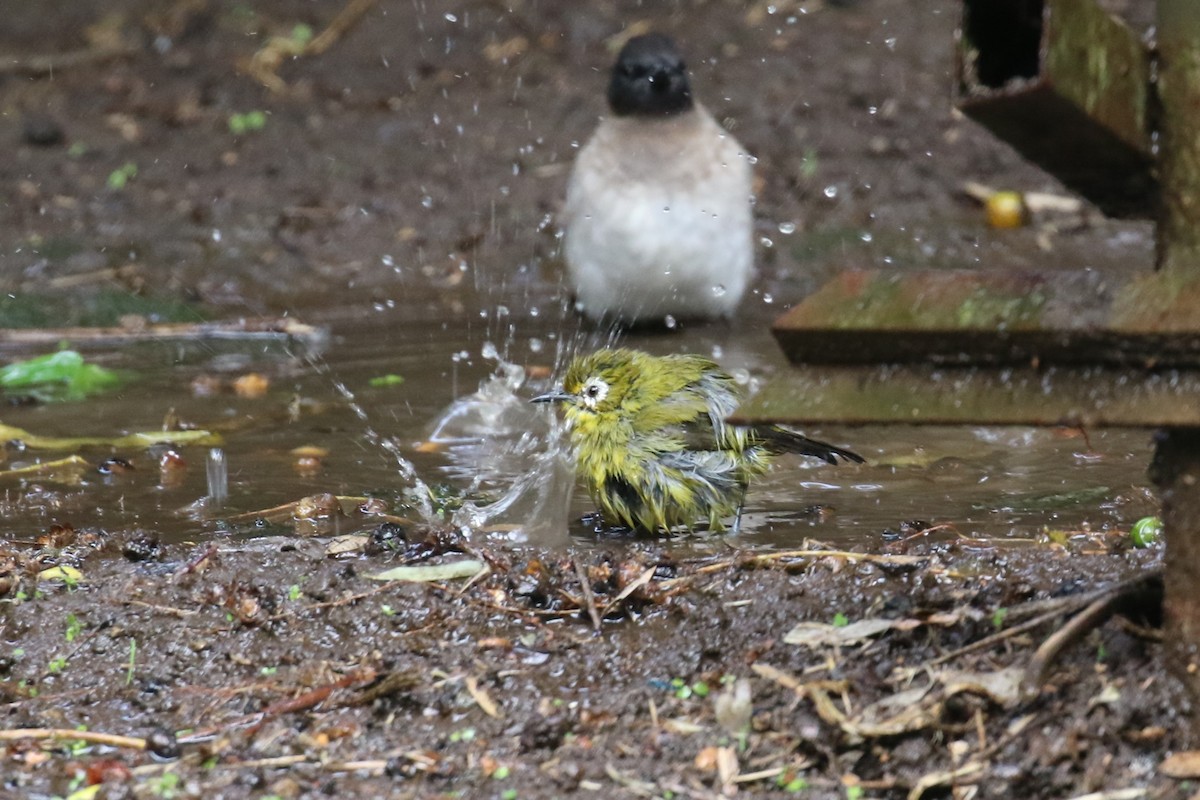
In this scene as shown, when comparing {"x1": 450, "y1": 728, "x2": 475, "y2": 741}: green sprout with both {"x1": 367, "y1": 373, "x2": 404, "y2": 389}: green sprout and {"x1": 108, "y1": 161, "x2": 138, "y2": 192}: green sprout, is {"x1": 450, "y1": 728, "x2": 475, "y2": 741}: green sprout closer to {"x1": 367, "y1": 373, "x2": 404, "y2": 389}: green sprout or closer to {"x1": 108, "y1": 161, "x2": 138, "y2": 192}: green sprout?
{"x1": 367, "y1": 373, "x2": 404, "y2": 389}: green sprout

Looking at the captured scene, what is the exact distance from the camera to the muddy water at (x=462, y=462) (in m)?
4.73

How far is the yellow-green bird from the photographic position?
466cm

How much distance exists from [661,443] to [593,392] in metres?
0.34

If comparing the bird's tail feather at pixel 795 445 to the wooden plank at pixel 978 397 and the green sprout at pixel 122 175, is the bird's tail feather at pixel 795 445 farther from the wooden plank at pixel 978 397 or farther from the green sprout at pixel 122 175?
the green sprout at pixel 122 175

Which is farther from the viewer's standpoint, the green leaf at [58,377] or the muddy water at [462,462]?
the green leaf at [58,377]

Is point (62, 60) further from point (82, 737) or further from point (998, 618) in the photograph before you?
point (998, 618)

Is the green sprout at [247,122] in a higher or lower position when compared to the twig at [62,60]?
lower

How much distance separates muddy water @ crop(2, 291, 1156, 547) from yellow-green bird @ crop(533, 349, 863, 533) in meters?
0.16

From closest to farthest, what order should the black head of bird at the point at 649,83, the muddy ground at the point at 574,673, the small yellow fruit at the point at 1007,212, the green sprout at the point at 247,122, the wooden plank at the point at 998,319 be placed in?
the wooden plank at the point at 998,319
the muddy ground at the point at 574,673
the black head of bird at the point at 649,83
the small yellow fruit at the point at 1007,212
the green sprout at the point at 247,122

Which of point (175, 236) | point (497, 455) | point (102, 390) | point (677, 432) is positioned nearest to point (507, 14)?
point (175, 236)

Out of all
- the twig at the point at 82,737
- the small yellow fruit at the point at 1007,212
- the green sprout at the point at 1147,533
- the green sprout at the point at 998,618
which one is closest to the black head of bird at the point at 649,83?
the small yellow fruit at the point at 1007,212

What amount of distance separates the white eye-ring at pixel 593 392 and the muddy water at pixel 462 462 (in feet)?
1.26

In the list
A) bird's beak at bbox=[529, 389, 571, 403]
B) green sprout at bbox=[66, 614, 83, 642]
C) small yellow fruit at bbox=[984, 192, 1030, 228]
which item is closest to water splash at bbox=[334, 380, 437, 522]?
bird's beak at bbox=[529, 389, 571, 403]

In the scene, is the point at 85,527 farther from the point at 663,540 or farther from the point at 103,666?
the point at 663,540
